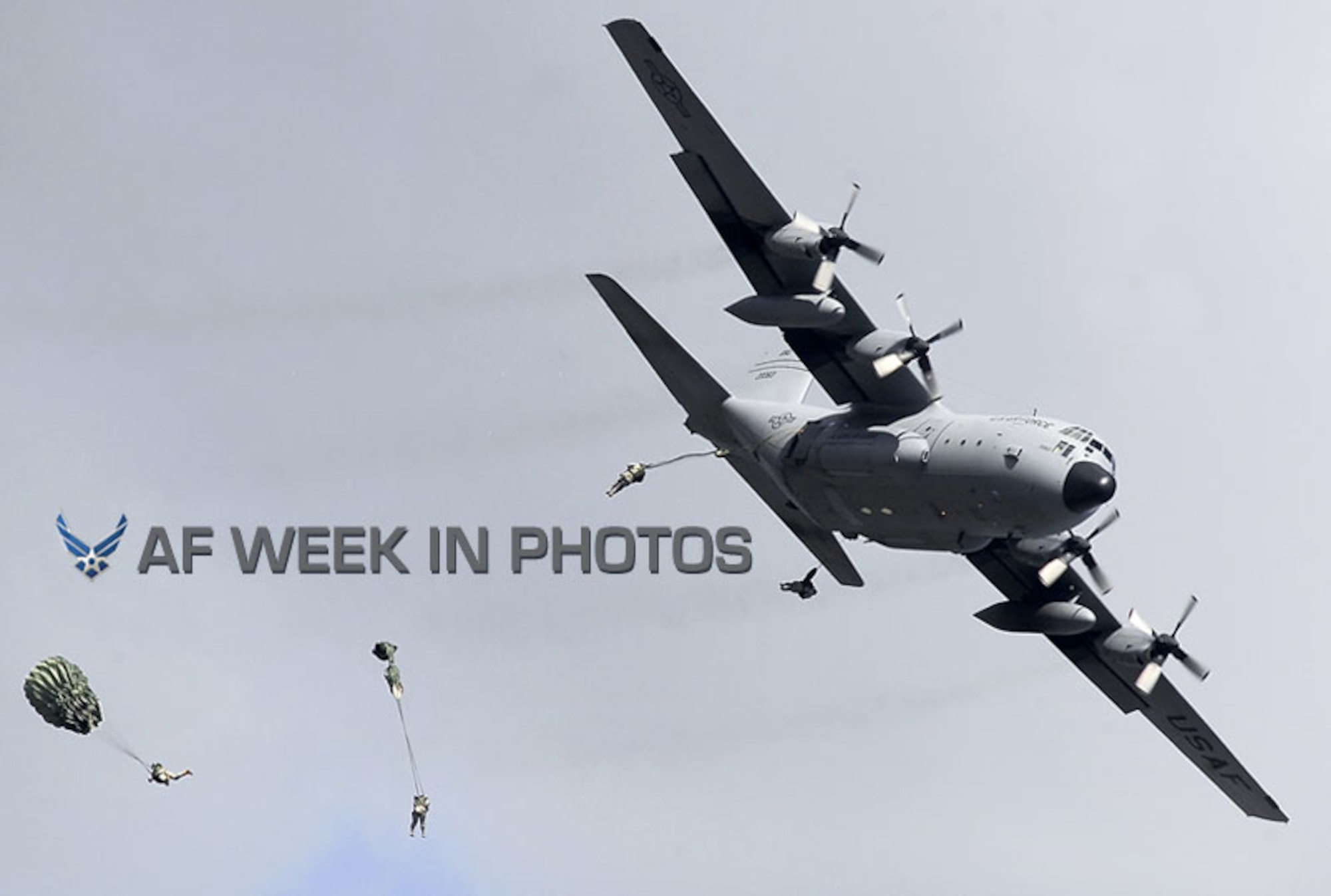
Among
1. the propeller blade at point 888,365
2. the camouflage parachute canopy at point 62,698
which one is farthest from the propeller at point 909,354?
the camouflage parachute canopy at point 62,698

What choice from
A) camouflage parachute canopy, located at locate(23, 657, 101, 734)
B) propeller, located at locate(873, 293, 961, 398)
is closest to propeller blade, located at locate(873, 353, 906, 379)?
propeller, located at locate(873, 293, 961, 398)

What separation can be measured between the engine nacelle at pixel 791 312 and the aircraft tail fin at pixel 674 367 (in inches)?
124

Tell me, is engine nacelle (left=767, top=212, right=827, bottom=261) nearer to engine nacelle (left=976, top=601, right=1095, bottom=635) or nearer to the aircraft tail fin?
the aircraft tail fin

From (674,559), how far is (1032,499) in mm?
13162

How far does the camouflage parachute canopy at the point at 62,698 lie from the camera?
170 ft

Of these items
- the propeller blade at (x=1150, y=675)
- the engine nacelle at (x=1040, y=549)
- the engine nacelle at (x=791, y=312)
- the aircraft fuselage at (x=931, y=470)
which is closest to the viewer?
the aircraft fuselage at (x=931, y=470)

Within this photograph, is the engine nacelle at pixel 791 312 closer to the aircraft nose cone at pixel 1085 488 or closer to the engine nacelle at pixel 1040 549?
the aircraft nose cone at pixel 1085 488

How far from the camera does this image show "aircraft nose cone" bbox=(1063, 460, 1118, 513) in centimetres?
4778

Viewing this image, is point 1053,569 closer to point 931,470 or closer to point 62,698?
point 931,470

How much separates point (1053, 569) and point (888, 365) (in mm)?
6571

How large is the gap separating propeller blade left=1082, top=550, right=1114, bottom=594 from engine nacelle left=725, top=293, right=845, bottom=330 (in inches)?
332

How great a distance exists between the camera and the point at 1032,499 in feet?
158

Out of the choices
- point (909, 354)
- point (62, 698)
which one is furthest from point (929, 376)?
point (62, 698)

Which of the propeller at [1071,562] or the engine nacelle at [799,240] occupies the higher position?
the engine nacelle at [799,240]
